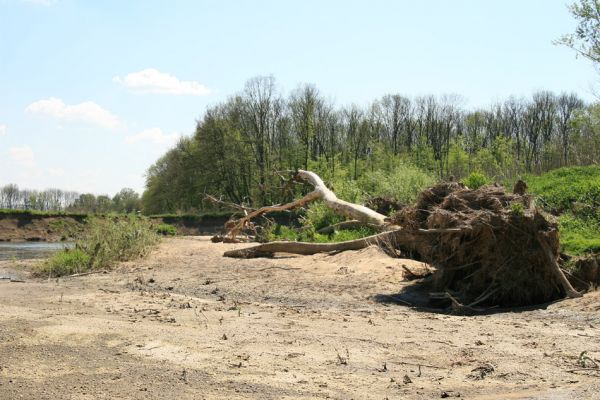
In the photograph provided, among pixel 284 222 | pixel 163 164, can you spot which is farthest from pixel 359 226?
pixel 163 164

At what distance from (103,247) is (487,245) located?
34.2 ft

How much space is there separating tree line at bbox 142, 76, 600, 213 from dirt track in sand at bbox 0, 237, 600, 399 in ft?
120

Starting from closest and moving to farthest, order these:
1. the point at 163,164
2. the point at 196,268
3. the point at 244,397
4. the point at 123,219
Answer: the point at 244,397
the point at 196,268
the point at 123,219
the point at 163,164

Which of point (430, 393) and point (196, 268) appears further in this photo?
point (196, 268)

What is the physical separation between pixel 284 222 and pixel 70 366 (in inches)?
1279

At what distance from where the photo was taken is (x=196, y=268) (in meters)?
14.8

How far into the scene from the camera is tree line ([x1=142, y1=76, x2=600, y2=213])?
5100 centimetres

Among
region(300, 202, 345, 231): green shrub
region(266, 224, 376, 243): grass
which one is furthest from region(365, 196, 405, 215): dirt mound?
region(266, 224, 376, 243): grass

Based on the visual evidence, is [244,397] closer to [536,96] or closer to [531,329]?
[531,329]

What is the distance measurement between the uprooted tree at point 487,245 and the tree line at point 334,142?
35195mm

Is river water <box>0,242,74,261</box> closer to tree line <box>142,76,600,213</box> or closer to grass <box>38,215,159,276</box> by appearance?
grass <box>38,215,159,276</box>

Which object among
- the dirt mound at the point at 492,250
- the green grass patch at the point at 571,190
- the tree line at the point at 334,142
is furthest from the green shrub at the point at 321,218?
the tree line at the point at 334,142

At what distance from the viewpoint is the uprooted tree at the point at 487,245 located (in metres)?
9.97

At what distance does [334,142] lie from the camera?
5666 cm
